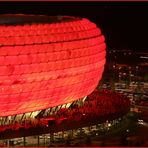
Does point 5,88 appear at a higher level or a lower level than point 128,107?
higher

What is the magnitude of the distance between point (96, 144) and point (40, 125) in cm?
249

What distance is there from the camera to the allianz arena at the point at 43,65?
1803 cm

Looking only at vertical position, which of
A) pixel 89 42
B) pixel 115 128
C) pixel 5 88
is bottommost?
pixel 115 128

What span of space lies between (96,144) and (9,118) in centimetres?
385

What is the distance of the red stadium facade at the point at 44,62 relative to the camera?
709 inches

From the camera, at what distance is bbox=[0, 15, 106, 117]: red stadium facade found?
1800 centimetres

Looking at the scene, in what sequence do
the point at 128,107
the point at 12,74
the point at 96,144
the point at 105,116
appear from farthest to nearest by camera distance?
the point at 128,107 → the point at 105,116 → the point at 96,144 → the point at 12,74

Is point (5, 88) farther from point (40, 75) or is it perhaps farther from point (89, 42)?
point (89, 42)

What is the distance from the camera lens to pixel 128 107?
22594 millimetres

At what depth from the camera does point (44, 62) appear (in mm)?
18609

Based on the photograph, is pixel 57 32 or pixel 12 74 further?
pixel 57 32

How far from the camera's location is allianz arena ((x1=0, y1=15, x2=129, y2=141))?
18031 mm

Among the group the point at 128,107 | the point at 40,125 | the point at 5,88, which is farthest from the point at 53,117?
the point at 128,107

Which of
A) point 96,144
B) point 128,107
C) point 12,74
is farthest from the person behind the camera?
point 128,107
